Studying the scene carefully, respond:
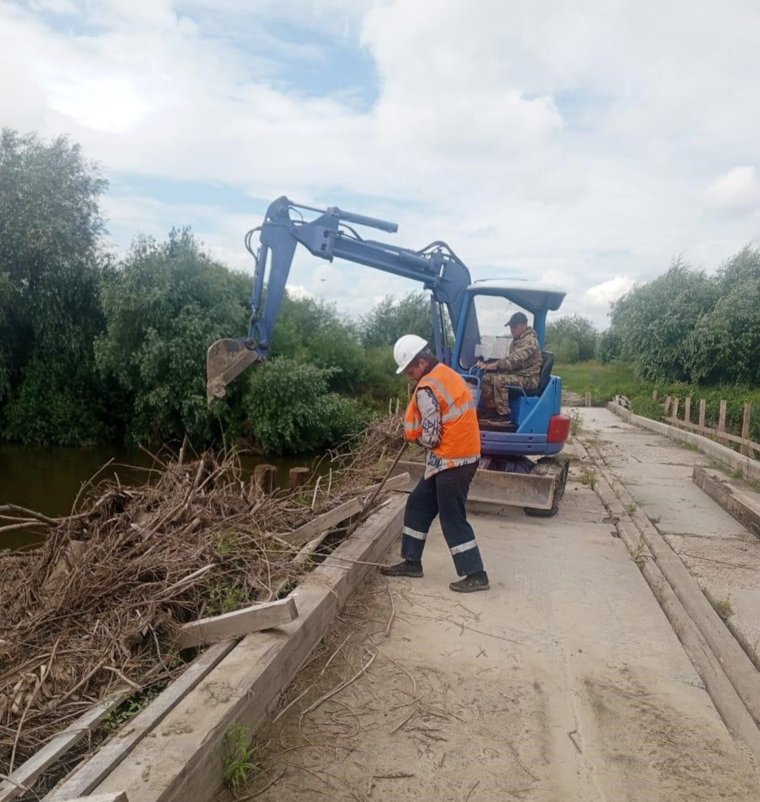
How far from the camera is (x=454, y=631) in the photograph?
15.1 feet

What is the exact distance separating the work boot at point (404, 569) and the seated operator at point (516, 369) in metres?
3.26

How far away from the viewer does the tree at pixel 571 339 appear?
189 feet

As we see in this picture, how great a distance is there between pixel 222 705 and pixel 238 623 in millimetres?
727

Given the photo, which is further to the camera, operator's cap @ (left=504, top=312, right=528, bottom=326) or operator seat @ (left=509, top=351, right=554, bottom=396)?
operator seat @ (left=509, top=351, right=554, bottom=396)

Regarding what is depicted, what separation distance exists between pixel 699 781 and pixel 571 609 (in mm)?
2064

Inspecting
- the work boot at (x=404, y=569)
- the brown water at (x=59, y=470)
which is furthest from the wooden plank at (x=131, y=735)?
the brown water at (x=59, y=470)

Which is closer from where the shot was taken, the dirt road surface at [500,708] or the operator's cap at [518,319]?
the dirt road surface at [500,708]

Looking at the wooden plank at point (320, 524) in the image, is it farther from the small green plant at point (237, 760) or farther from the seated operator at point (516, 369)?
the seated operator at point (516, 369)

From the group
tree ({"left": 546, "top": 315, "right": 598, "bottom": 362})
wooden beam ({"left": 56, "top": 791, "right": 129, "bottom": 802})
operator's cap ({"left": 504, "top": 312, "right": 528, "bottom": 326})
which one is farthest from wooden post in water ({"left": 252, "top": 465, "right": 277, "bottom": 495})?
tree ({"left": 546, "top": 315, "right": 598, "bottom": 362})

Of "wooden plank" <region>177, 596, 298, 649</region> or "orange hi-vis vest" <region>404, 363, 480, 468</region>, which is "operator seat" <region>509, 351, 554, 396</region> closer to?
"orange hi-vis vest" <region>404, 363, 480, 468</region>

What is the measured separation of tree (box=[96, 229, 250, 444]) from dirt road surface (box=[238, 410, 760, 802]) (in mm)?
18401

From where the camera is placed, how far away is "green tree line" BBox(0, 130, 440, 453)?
898 inches

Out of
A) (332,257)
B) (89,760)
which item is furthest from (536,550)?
(89,760)

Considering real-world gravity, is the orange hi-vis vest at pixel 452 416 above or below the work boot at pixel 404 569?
above
